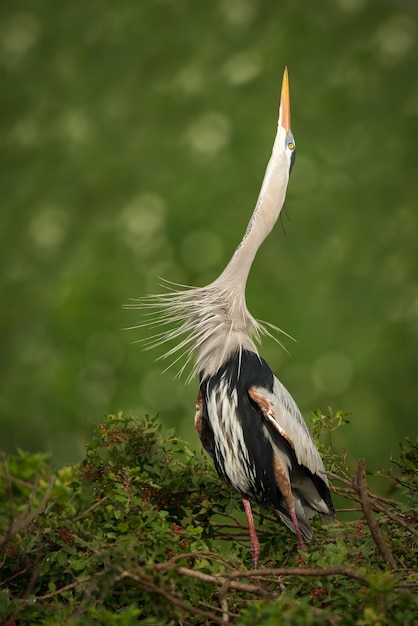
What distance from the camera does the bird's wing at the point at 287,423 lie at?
5.86ft

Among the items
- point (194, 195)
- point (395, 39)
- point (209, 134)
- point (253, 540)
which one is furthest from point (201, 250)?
point (253, 540)

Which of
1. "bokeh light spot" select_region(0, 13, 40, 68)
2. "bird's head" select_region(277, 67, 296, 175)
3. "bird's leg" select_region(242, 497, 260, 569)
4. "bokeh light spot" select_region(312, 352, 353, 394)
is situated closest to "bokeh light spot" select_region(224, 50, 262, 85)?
"bokeh light spot" select_region(0, 13, 40, 68)

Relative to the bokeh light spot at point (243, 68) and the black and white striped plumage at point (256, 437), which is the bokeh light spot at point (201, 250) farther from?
the black and white striped plumage at point (256, 437)

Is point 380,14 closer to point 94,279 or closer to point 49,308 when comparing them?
point 94,279

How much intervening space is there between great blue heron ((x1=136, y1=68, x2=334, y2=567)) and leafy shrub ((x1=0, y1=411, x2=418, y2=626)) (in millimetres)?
62

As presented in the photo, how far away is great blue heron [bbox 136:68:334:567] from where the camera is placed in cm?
184

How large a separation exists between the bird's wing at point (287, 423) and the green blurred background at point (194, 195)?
45.0 inches

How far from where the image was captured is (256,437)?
1846 mm

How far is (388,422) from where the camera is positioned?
313 centimetres

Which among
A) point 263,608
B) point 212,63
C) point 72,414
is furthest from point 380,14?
point 263,608

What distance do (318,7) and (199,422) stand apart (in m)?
2.21

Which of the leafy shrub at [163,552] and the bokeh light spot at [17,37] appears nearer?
the leafy shrub at [163,552]

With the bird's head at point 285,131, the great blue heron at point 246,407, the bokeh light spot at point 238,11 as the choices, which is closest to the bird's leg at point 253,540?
the great blue heron at point 246,407

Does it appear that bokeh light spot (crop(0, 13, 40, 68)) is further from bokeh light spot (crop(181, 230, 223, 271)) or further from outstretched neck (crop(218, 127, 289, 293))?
outstretched neck (crop(218, 127, 289, 293))
